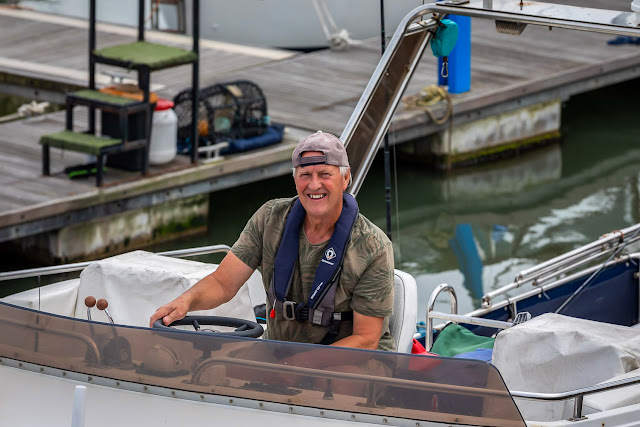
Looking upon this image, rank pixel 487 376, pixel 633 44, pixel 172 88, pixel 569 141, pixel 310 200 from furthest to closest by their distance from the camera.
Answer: pixel 633 44, pixel 569 141, pixel 172 88, pixel 310 200, pixel 487 376

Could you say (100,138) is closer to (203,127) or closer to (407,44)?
(203,127)

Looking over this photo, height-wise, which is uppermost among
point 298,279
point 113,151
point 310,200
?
point 310,200

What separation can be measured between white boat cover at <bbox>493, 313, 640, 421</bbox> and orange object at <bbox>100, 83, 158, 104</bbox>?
4951 millimetres

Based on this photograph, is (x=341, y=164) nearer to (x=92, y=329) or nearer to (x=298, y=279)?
(x=298, y=279)

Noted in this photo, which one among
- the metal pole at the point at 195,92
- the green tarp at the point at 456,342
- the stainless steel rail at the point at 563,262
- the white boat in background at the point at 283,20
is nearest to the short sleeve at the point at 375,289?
the green tarp at the point at 456,342

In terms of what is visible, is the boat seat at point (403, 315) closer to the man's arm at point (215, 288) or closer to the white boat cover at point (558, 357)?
the white boat cover at point (558, 357)

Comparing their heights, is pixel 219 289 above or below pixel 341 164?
below

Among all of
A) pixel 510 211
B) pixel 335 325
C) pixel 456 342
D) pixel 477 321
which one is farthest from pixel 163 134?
pixel 335 325

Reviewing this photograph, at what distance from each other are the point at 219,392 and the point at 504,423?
2.75 ft

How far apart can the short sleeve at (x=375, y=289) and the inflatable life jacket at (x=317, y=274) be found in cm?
8

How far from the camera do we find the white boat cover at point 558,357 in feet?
12.3

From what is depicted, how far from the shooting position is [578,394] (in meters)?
3.40

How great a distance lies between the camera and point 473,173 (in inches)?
434

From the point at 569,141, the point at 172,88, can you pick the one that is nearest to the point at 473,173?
the point at 569,141
